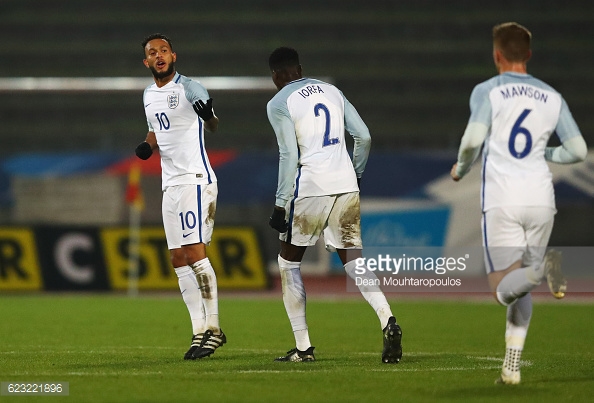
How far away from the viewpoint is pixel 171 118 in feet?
27.8

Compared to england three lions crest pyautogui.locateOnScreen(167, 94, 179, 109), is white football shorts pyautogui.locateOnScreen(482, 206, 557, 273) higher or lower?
lower

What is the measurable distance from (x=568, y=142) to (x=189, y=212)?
3.16 m

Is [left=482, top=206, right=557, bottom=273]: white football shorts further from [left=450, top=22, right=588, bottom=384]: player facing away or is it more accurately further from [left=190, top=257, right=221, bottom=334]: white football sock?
[left=190, top=257, right=221, bottom=334]: white football sock

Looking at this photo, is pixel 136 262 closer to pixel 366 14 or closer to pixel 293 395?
pixel 293 395

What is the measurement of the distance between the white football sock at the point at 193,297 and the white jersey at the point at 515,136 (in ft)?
9.46

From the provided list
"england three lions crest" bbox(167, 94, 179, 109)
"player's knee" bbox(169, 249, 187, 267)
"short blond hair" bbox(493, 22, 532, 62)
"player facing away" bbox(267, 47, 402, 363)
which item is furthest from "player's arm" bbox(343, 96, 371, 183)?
"short blond hair" bbox(493, 22, 532, 62)

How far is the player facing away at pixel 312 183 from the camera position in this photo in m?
7.73

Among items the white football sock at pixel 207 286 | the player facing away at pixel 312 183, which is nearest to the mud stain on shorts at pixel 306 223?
the player facing away at pixel 312 183

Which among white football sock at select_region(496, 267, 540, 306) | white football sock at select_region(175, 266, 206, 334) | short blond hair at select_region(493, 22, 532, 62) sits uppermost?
short blond hair at select_region(493, 22, 532, 62)

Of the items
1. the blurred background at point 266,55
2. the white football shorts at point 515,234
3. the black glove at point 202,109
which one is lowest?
the white football shorts at point 515,234

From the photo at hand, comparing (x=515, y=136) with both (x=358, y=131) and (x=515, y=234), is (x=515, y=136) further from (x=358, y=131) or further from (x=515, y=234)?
(x=358, y=131)

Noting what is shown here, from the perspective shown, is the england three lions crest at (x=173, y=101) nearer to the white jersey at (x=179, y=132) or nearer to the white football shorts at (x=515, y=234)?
the white jersey at (x=179, y=132)

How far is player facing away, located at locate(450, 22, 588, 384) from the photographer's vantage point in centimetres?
622

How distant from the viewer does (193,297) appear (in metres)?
8.47
